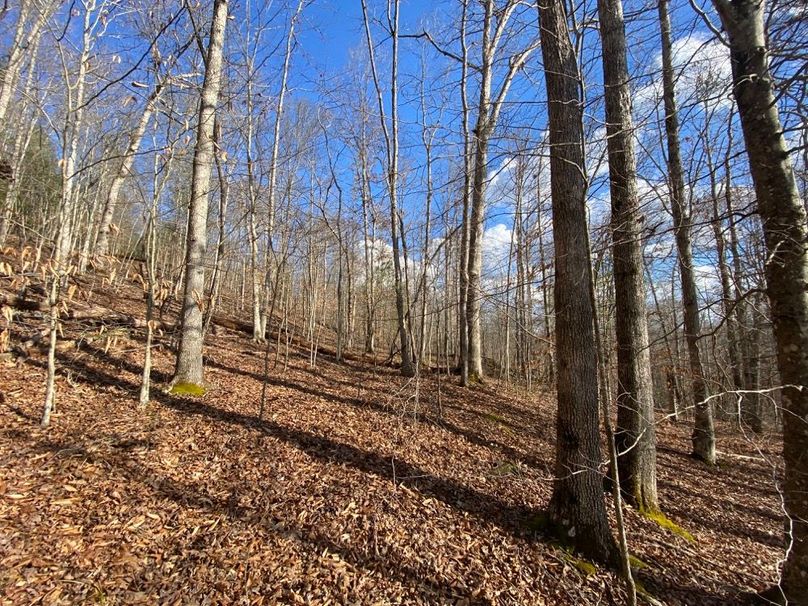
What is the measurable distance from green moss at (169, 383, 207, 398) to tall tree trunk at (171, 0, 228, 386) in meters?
0.05

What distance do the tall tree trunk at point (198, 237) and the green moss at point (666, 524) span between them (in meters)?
6.04

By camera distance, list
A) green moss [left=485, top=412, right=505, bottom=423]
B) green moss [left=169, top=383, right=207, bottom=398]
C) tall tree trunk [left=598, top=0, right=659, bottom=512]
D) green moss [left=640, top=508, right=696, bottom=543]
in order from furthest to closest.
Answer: green moss [left=485, top=412, right=505, bottom=423] < green moss [left=169, top=383, right=207, bottom=398] < tall tree trunk [left=598, top=0, right=659, bottom=512] < green moss [left=640, top=508, right=696, bottom=543]

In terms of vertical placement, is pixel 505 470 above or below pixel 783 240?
below

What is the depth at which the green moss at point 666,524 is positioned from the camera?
388 cm

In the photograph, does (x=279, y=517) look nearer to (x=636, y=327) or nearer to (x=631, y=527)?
(x=631, y=527)

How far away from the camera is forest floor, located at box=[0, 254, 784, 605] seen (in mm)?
2604

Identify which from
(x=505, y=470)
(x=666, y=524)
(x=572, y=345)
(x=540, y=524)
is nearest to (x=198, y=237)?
(x=572, y=345)

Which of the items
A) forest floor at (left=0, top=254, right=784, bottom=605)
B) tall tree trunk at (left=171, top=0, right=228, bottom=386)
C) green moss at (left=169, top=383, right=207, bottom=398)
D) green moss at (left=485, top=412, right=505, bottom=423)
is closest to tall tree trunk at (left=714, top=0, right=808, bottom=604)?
forest floor at (left=0, top=254, right=784, bottom=605)

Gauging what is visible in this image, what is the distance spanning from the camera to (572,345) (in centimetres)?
318

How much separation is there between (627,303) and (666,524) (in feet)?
7.84

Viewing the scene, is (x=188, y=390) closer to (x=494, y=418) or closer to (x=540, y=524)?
(x=540, y=524)

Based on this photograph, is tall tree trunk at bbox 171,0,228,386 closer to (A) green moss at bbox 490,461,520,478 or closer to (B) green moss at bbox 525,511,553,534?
(A) green moss at bbox 490,461,520,478

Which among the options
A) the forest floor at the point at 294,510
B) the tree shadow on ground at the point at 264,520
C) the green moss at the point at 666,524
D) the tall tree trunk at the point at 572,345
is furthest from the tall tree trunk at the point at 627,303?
the tree shadow on ground at the point at 264,520

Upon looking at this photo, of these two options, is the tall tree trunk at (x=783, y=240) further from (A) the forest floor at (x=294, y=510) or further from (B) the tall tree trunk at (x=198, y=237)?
(B) the tall tree trunk at (x=198, y=237)
